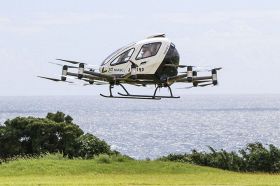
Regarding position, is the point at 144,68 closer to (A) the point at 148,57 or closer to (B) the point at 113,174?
(A) the point at 148,57

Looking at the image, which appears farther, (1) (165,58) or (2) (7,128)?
(2) (7,128)

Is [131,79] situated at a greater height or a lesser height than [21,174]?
greater

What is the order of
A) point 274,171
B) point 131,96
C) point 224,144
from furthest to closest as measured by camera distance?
point 224,144, point 274,171, point 131,96

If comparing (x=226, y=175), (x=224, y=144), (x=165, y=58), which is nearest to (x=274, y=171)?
(x=226, y=175)

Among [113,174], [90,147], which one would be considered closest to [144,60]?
[113,174]

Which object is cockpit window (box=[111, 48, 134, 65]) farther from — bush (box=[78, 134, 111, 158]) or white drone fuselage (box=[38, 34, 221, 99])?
bush (box=[78, 134, 111, 158])

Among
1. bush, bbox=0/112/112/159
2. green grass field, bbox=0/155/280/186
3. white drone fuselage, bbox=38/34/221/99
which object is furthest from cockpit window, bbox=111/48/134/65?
bush, bbox=0/112/112/159

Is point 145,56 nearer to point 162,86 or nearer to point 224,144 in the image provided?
point 162,86
